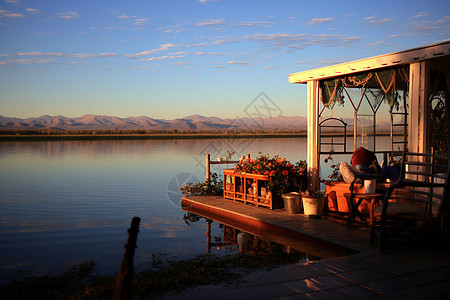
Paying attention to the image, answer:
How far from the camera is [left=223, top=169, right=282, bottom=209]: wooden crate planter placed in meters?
9.40

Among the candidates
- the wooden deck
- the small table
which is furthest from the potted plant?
the wooden deck

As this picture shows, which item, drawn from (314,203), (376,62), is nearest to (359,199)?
(314,203)

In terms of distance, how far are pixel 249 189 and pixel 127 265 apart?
22.6 feet

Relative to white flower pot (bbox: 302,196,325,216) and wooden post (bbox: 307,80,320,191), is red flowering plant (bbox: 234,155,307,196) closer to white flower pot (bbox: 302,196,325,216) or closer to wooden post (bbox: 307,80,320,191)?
wooden post (bbox: 307,80,320,191)

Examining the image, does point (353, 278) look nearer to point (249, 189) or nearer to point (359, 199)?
point (359, 199)

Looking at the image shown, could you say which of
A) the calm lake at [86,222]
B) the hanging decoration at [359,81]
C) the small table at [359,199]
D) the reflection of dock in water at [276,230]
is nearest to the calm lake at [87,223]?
the calm lake at [86,222]

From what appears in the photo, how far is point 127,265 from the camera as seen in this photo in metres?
3.45

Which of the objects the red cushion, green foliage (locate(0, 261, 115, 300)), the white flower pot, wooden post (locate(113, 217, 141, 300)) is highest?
the red cushion

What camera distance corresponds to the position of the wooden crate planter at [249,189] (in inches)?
370

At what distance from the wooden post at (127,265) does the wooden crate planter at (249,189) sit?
584 cm

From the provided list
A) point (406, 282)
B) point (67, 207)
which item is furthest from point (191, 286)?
point (67, 207)

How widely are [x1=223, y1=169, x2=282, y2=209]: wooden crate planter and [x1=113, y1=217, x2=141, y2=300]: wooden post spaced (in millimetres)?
5836

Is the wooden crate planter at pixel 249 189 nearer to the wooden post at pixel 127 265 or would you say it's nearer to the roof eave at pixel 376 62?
the roof eave at pixel 376 62

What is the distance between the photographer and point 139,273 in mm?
5895
